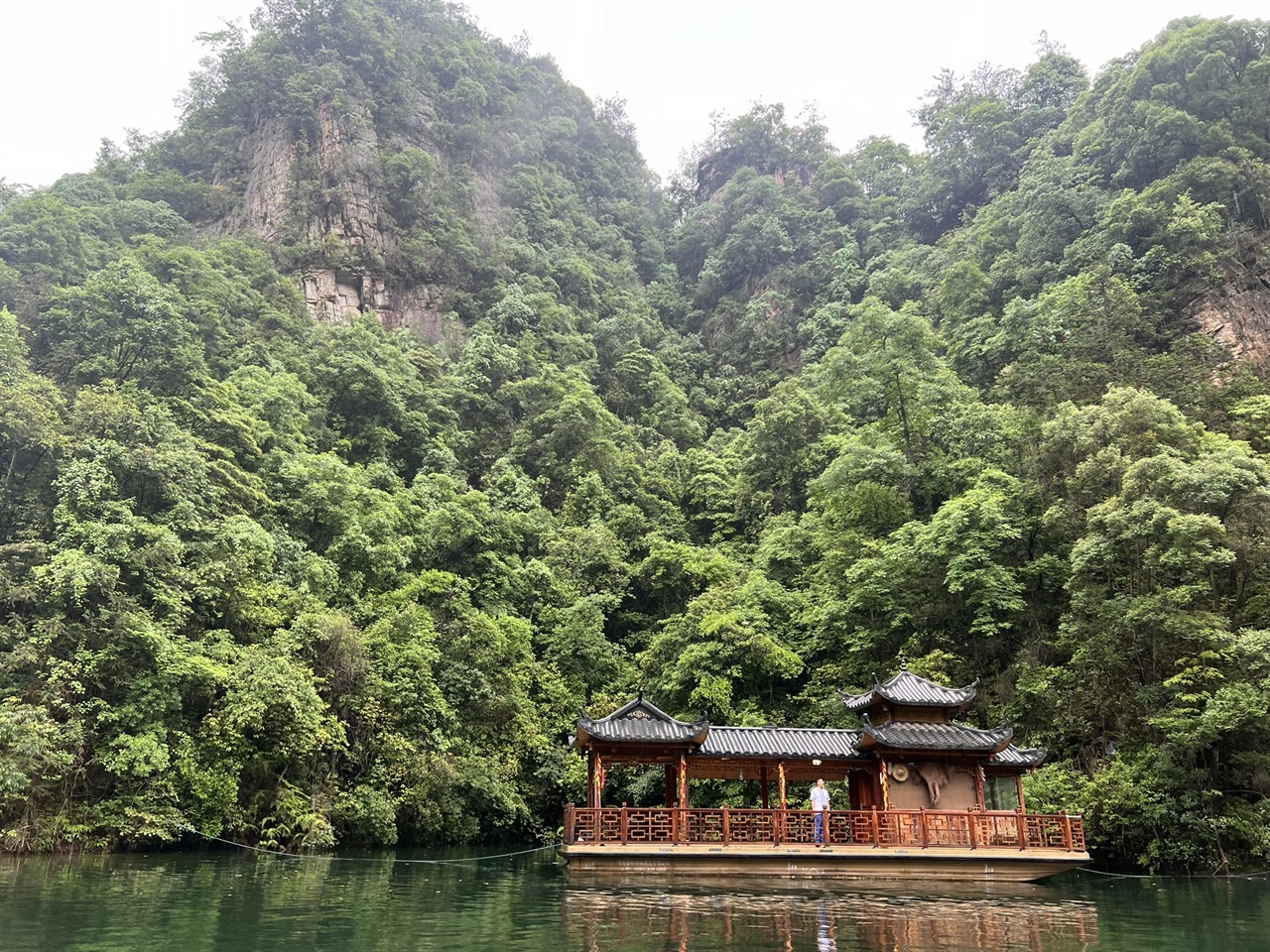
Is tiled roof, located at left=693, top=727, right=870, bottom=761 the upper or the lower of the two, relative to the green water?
upper

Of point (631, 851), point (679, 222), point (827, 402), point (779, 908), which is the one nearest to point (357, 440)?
point (827, 402)

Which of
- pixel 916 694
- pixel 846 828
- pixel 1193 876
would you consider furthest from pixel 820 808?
pixel 1193 876

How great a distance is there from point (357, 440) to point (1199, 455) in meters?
26.3

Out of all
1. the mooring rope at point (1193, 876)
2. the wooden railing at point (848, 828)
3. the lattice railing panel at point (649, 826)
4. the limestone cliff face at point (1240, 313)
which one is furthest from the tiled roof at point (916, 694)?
the limestone cliff face at point (1240, 313)

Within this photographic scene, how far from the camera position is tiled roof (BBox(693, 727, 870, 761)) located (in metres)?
15.5

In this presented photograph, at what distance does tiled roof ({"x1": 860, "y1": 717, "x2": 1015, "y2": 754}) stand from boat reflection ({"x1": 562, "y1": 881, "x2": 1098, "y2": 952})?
2391mm

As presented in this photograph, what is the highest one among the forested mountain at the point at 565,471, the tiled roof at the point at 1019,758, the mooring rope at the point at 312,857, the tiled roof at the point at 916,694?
the forested mountain at the point at 565,471

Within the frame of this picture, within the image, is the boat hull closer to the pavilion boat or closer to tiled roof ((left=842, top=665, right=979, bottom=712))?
the pavilion boat

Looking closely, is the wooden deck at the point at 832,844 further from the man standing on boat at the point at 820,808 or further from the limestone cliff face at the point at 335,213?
the limestone cliff face at the point at 335,213

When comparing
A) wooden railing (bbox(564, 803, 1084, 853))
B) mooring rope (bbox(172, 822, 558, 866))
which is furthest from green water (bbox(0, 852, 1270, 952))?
mooring rope (bbox(172, 822, 558, 866))

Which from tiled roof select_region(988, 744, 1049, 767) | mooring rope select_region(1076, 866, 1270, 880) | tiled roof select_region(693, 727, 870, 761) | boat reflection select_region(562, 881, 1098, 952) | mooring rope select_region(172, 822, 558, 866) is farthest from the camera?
mooring rope select_region(172, 822, 558, 866)

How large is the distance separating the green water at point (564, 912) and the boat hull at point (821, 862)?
53 centimetres

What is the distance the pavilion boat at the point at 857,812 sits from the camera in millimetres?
14289

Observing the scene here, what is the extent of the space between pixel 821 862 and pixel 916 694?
366 centimetres
